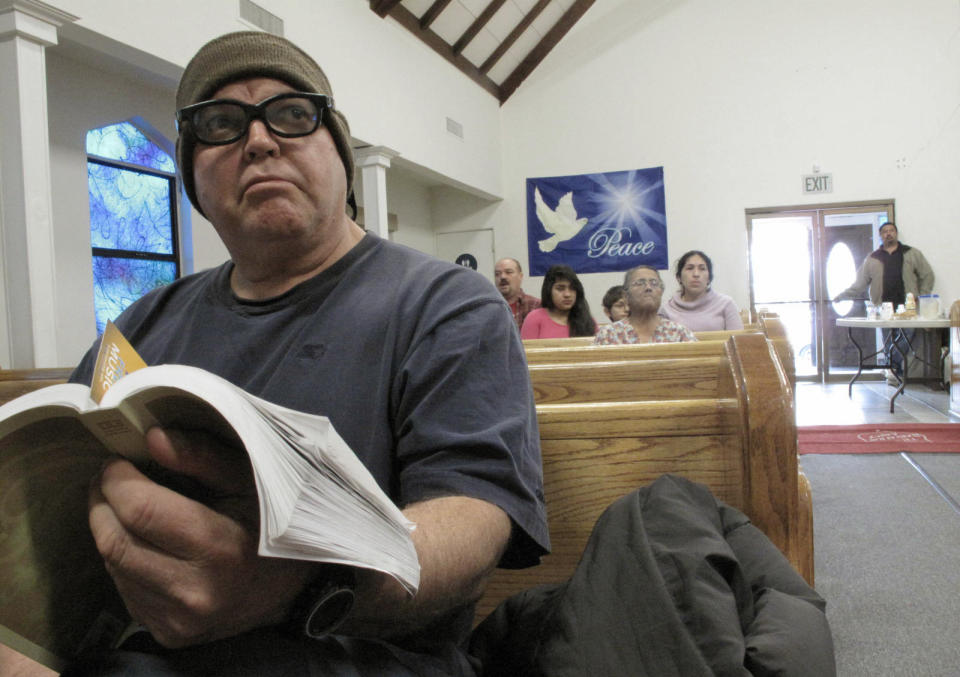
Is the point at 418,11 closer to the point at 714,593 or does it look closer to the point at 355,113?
the point at 355,113

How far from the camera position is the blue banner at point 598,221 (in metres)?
8.59

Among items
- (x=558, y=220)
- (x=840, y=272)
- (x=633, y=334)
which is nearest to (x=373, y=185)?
(x=558, y=220)

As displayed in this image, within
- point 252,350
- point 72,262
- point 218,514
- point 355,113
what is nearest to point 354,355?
point 252,350

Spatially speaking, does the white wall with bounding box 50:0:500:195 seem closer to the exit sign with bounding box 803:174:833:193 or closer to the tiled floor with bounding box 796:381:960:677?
the exit sign with bounding box 803:174:833:193

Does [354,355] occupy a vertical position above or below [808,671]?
above

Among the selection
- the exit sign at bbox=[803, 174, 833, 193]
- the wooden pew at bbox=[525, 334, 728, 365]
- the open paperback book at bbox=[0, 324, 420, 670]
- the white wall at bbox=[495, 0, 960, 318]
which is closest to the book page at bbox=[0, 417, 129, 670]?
the open paperback book at bbox=[0, 324, 420, 670]

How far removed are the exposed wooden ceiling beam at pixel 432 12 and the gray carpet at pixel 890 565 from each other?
573 cm

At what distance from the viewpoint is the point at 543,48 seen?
357 inches

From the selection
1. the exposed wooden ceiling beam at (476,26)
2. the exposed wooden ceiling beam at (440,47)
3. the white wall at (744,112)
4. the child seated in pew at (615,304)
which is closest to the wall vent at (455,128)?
the exposed wooden ceiling beam at (440,47)

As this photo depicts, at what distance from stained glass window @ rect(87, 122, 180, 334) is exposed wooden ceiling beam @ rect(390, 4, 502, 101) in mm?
2612

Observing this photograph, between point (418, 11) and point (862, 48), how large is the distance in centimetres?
489

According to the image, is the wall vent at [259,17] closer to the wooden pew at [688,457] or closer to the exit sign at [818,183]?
the wooden pew at [688,457]

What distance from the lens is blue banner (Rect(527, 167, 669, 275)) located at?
8.59 m

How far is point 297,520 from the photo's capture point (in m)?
0.41
